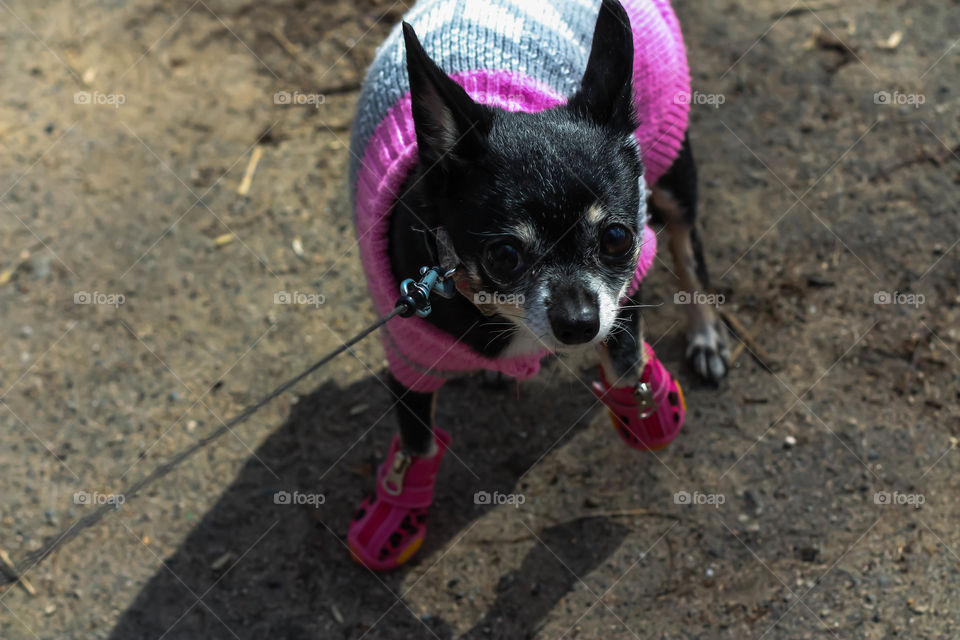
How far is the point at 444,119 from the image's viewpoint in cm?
238

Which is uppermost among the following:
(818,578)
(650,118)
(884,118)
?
(650,118)

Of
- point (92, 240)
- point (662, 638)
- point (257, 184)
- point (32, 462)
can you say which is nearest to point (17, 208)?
point (92, 240)

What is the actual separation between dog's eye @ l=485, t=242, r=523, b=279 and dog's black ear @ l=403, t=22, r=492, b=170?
286mm

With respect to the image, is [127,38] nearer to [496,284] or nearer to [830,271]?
[496,284]

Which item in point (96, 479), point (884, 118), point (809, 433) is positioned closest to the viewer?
point (809, 433)

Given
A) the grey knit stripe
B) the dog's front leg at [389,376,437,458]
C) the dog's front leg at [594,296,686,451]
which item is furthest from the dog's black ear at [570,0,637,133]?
the dog's front leg at [389,376,437,458]

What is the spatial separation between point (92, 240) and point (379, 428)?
213cm

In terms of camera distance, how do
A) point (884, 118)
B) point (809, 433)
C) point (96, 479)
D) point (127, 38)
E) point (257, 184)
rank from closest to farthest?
1. point (809, 433)
2. point (96, 479)
3. point (884, 118)
4. point (257, 184)
5. point (127, 38)

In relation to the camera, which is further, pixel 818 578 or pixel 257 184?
pixel 257 184

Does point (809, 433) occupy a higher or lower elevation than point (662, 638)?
higher

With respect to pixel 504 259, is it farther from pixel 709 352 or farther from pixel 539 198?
pixel 709 352

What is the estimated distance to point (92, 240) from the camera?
185 inches

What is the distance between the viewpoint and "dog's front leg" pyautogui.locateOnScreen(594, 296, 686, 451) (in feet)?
9.48

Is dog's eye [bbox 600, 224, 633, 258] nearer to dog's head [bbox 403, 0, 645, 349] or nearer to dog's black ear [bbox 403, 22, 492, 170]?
dog's head [bbox 403, 0, 645, 349]
